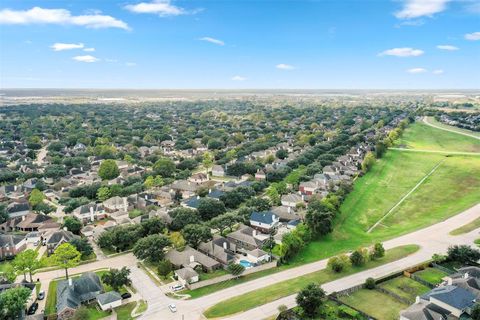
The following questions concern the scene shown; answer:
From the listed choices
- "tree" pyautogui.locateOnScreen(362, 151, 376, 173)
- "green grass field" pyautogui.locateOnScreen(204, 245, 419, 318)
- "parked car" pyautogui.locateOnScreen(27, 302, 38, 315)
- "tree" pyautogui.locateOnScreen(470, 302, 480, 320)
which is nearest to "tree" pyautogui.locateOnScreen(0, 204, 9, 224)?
"parked car" pyautogui.locateOnScreen(27, 302, 38, 315)

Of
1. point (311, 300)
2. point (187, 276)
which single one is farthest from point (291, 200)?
point (311, 300)

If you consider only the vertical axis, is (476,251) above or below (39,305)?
above

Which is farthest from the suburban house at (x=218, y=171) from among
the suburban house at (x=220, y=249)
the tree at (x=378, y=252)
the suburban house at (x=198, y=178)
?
the tree at (x=378, y=252)

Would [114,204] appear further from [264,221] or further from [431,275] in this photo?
[431,275]

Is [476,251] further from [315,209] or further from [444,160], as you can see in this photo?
[444,160]

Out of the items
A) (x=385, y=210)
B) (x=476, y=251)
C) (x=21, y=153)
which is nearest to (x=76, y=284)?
(x=476, y=251)

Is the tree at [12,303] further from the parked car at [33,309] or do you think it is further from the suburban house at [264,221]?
the suburban house at [264,221]
